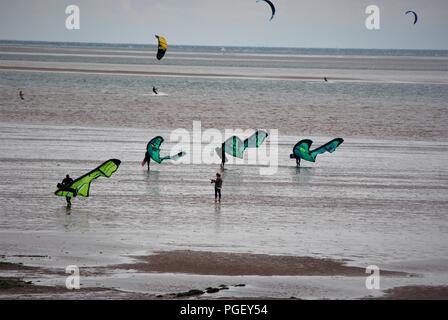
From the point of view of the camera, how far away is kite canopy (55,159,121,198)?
860 inches

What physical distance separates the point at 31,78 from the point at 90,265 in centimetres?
6979

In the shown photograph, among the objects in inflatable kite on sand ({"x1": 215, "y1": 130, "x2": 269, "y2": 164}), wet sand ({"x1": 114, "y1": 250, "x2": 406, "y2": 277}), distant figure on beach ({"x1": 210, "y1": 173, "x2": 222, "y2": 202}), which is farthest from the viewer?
inflatable kite on sand ({"x1": 215, "y1": 130, "x2": 269, "y2": 164})

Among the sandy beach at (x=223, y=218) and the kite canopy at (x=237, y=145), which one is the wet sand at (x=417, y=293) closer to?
the sandy beach at (x=223, y=218)

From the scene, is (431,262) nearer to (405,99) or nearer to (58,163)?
(58,163)

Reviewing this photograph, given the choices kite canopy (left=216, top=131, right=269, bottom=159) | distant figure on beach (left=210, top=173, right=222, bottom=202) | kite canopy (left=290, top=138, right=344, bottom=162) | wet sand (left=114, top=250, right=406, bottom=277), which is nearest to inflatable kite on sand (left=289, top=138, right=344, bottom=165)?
kite canopy (left=290, top=138, right=344, bottom=162)

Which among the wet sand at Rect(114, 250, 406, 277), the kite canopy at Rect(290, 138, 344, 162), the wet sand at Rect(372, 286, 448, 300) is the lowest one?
the wet sand at Rect(372, 286, 448, 300)

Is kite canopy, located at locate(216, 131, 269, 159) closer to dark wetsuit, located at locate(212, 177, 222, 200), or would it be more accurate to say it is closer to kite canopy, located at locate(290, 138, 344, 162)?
kite canopy, located at locate(290, 138, 344, 162)

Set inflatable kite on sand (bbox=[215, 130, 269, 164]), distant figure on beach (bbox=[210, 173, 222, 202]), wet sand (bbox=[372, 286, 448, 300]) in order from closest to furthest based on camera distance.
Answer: wet sand (bbox=[372, 286, 448, 300]) → distant figure on beach (bbox=[210, 173, 222, 202]) → inflatable kite on sand (bbox=[215, 130, 269, 164])

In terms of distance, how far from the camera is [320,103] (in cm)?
6169

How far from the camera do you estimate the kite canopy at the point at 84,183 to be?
21.8 metres

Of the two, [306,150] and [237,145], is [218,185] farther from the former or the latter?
[237,145]

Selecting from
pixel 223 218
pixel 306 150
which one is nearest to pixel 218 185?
pixel 223 218

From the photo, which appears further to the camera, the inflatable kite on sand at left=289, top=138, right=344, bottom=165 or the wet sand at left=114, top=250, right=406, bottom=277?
the inflatable kite on sand at left=289, top=138, right=344, bottom=165
